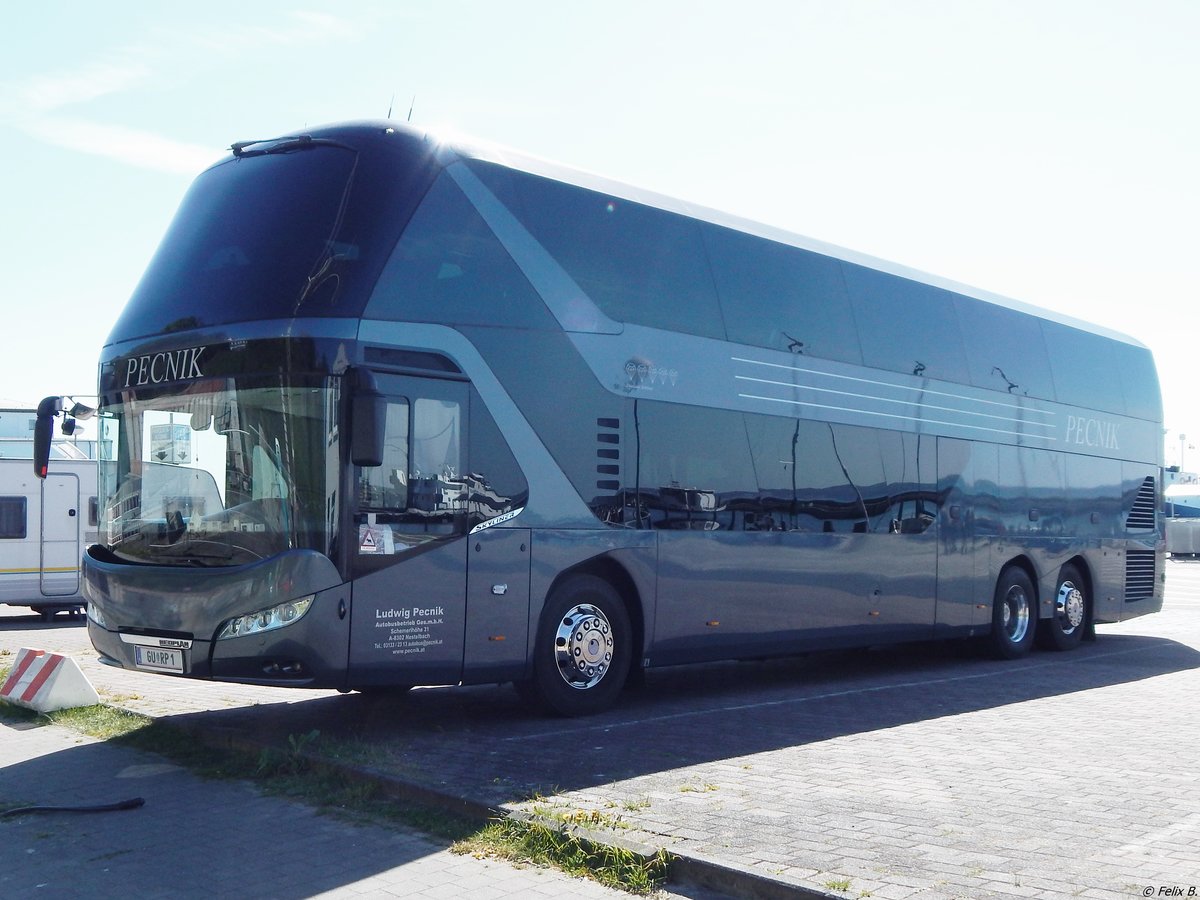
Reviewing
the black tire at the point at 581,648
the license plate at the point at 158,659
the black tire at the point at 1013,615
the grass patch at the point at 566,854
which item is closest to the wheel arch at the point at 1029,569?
the black tire at the point at 1013,615

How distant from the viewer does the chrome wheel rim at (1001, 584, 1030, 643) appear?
53.9 feet

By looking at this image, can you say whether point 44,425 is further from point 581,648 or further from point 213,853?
point 213,853

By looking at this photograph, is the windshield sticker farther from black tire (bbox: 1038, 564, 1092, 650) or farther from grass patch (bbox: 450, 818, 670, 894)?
black tire (bbox: 1038, 564, 1092, 650)

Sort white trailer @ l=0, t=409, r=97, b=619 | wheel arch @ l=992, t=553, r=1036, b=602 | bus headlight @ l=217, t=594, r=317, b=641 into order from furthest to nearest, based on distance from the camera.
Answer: white trailer @ l=0, t=409, r=97, b=619 < wheel arch @ l=992, t=553, r=1036, b=602 < bus headlight @ l=217, t=594, r=317, b=641

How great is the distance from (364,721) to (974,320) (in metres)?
9.39

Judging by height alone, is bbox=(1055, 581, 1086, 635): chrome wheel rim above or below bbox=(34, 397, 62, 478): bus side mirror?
below

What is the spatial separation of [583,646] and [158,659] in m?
3.29

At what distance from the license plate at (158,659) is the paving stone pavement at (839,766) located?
2.37ft

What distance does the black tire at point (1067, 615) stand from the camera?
1739 centimetres

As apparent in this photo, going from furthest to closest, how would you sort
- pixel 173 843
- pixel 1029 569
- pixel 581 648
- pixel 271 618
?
pixel 1029 569 → pixel 581 648 → pixel 271 618 → pixel 173 843

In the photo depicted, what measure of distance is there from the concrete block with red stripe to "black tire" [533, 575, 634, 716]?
4.00 meters

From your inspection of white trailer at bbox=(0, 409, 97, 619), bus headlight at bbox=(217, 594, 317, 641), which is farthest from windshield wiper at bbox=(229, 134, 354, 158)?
white trailer at bbox=(0, 409, 97, 619)

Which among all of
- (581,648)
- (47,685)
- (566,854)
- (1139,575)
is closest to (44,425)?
(47,685)

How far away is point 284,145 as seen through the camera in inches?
388
